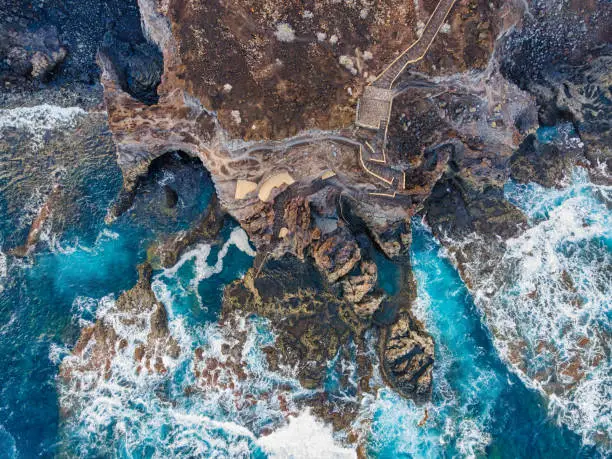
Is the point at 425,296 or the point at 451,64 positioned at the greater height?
the point at 451,64

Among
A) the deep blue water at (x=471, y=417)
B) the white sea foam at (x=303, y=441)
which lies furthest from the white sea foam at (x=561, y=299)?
the white sea foam at (x=303, y=441)

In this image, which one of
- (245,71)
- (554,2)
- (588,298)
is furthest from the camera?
(588,298)

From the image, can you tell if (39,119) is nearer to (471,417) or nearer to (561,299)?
(471,417)

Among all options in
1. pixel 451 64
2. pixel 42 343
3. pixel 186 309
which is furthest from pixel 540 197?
pixel 42 343

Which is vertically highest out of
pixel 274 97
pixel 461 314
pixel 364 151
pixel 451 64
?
pixel 451 64

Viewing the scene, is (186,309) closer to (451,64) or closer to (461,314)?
(461,314)

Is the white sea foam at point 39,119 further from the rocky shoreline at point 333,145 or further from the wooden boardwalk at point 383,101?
the wooden boardwalk at point 383,101
